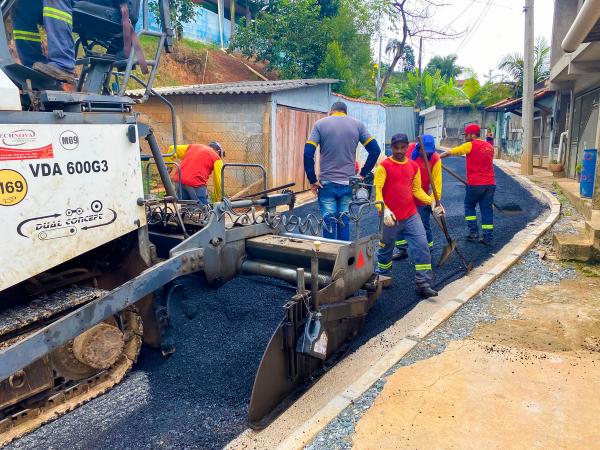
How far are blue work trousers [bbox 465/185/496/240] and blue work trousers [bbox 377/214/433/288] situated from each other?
7.88 feet

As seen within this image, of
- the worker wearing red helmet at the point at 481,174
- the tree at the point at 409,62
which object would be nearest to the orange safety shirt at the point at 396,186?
the worker wearing red helmet at the point at 481,174

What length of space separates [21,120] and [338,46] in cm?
1968

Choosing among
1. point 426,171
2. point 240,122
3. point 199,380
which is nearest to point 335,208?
point 426,171

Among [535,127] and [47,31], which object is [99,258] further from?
[535,127]

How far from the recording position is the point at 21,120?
260 cm

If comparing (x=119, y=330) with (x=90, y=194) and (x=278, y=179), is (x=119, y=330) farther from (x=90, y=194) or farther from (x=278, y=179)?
(x=278, y=179)

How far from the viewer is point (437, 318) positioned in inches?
165

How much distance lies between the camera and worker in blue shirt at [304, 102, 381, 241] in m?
5.20

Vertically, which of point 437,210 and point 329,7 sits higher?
point 329,7

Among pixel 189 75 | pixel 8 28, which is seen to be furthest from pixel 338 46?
pixel 8 28

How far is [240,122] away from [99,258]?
7758 mm

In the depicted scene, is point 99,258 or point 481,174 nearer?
point 99,258

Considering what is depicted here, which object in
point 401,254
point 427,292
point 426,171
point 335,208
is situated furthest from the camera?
point 401,254

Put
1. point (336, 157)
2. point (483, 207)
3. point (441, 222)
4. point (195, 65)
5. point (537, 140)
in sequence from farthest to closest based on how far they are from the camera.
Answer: point (195, 65) → point (537, 140) → point (483, 207) → point (441, 222) → point (336, 157)
